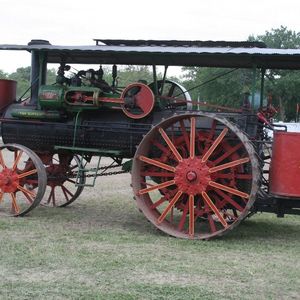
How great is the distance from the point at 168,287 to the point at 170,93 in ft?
13.8

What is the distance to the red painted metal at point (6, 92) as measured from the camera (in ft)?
27.5

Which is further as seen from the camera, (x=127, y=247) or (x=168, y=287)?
(x=127, y=247)

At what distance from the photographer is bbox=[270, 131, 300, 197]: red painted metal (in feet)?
20.9

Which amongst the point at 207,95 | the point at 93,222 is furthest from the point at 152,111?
the point at 207,95

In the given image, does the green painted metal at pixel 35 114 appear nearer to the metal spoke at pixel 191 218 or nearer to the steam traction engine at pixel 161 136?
the steam traction engine at pixel 161 136

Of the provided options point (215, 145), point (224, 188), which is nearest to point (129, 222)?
point (224, 188)

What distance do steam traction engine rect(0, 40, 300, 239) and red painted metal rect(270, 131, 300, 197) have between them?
0.04 ft

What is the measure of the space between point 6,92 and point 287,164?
4276 mm

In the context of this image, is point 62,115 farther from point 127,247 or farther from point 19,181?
point 127,247

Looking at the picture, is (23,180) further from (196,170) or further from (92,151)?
(196,170)

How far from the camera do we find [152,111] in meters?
7.46

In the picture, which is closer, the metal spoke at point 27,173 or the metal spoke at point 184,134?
the metal spoke at point 184,134

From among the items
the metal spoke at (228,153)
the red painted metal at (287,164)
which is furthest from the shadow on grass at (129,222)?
the metal spoke at (228,153)

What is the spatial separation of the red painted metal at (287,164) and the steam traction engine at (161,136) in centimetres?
1
